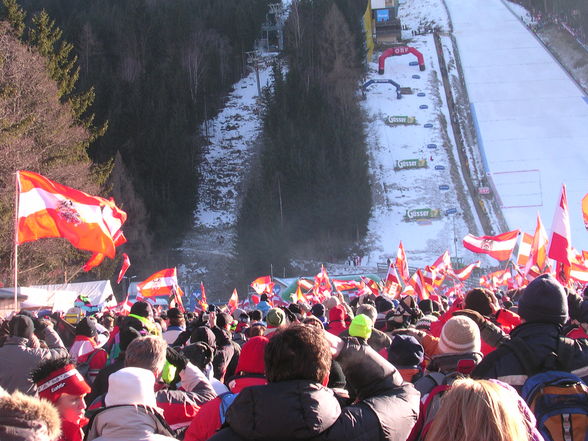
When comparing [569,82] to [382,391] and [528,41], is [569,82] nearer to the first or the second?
[528,41]

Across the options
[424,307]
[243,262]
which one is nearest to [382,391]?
[424,307]

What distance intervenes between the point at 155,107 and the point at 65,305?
31.6 m

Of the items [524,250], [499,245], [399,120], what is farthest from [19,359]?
[399,120]

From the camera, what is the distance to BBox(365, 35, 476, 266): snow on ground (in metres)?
35.7

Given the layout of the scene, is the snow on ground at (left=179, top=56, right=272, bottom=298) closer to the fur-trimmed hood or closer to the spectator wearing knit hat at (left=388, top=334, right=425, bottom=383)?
the spectator wearing knit hat at (left=388, top=334, right=425, bottom=383)

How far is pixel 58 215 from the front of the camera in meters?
9.11

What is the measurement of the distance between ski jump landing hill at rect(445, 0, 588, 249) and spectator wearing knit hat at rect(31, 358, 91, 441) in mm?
31607

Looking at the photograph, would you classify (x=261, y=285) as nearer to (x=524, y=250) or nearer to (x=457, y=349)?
(x=524, y=250)

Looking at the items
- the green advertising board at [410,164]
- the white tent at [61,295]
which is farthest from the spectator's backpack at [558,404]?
the green advertising board at [410,164]

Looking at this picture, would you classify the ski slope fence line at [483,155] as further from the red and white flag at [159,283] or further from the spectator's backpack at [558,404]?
the spectator's backpack at [558,404]

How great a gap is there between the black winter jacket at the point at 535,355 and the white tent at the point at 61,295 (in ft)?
31.0

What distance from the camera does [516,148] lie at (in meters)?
41.1

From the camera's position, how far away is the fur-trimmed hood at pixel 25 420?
2443 mm

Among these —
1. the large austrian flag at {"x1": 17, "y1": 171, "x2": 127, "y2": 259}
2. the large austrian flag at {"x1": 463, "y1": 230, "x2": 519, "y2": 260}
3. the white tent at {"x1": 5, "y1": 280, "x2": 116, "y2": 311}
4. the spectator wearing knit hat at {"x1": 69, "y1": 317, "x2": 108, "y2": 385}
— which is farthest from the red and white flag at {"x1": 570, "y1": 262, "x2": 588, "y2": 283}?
the spectator wearing knit hat at {"x1": 69, "y1": 317, "x2": 108, "y2": 385}
